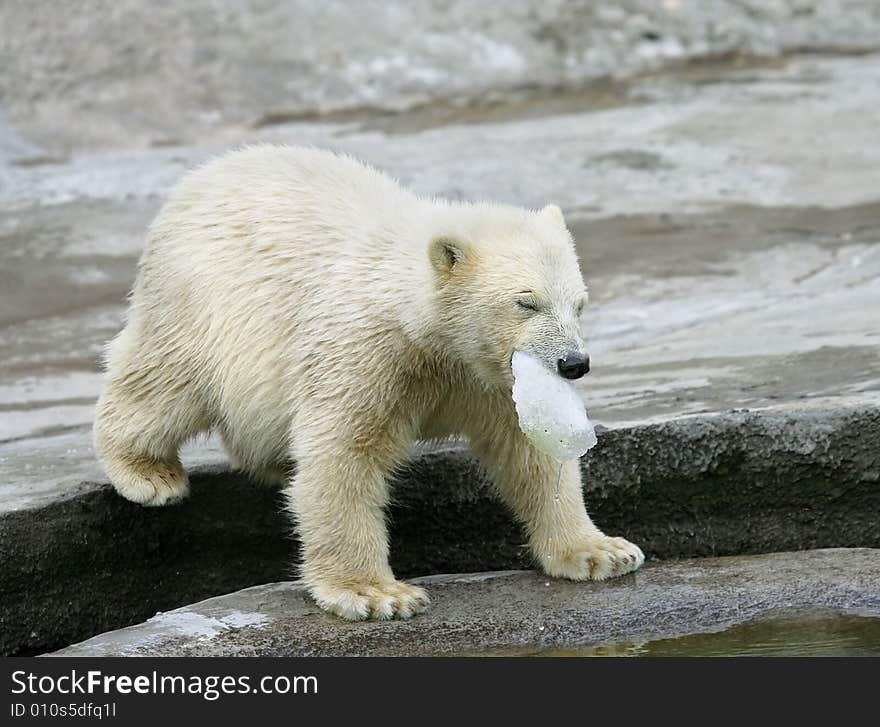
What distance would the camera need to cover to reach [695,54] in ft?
38.7

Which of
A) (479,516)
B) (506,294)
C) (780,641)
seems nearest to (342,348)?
(506,294)

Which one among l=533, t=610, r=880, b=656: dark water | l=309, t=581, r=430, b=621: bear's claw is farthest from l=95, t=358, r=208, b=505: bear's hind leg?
l=533, t=610, r=880, b=656: dark water

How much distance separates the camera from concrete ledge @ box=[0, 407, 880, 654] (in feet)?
13.3

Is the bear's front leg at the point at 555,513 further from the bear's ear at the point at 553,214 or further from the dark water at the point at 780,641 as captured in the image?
the bear's ear at the point at 553,214

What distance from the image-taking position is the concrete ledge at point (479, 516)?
4.05 m

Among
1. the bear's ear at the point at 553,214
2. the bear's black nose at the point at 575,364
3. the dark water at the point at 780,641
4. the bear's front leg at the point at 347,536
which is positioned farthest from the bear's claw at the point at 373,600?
the bear's ear at the point at 553,214

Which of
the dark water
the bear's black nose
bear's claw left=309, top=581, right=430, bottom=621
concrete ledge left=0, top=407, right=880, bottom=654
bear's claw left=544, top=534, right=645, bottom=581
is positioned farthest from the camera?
concrete ledge left=0, top=407, right=880, bottom=654

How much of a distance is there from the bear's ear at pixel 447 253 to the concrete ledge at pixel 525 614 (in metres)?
0.87

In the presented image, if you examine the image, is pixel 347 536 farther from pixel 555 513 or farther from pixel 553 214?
pixel 553 214

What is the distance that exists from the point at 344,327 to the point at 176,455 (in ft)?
2.62

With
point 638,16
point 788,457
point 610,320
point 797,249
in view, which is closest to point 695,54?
point 638,16

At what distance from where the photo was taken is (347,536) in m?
3.75

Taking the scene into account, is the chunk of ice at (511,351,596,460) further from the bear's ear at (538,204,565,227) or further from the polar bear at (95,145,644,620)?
the bear's ear at (538,204,565,227)

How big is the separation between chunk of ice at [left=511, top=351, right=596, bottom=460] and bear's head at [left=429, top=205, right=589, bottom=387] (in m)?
0.04
